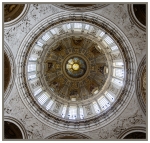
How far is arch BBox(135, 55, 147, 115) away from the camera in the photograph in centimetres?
1261

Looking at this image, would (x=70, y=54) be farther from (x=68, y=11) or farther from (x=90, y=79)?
(x=68, y=11)

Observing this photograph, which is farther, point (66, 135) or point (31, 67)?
point (31, 67)

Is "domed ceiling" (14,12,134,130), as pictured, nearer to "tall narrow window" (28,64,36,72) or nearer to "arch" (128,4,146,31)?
"tall narrow window" (28,64,36,72)

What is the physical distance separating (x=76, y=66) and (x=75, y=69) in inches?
20.2

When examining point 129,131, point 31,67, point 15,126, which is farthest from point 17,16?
point 129,131

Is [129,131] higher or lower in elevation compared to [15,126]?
lower

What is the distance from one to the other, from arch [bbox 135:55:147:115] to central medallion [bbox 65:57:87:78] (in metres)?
14.1

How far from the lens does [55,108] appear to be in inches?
773

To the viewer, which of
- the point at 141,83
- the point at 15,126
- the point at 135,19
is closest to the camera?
the point at 135,19

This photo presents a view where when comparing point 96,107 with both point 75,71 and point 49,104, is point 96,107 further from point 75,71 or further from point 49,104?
point 75,71

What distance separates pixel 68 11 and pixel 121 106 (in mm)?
9176

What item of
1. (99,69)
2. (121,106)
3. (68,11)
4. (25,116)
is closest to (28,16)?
(68,11)

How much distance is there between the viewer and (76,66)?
87.5ft

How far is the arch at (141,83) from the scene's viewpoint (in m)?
12.6
